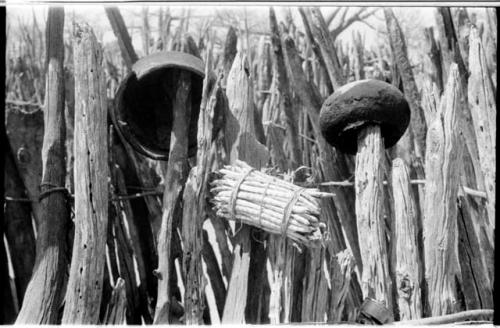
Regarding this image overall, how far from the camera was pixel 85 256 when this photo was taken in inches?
120

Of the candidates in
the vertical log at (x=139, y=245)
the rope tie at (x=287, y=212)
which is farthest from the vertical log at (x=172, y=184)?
the rope tie at (x=287, y=212)

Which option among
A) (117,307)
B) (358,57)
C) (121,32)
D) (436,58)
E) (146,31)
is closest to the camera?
(117,307)

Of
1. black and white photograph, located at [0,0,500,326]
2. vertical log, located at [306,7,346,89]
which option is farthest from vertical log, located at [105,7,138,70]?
vertical log, located at [306,7,346,89]

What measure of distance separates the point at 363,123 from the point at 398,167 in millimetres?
218

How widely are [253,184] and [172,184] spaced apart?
1.33 ft

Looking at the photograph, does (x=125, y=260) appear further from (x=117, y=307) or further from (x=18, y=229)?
(x=117, y=307)

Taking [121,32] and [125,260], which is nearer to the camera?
[125,260]

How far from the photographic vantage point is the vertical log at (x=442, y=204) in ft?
10.4

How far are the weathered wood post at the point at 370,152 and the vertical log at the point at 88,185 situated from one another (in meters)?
0.87

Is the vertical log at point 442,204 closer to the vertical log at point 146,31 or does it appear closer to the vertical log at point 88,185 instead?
the vertical log at point 88,185

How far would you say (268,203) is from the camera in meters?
3.21

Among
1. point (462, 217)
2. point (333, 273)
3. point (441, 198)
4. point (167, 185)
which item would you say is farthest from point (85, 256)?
point (462, 217)

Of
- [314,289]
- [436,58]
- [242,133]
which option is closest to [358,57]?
[436,58]

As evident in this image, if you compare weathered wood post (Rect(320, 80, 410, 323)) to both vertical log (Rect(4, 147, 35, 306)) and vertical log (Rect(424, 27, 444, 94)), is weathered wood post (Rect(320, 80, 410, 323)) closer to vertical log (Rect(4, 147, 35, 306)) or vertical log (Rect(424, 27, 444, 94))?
vertical log (Rect(424, 27, 444, 94))
